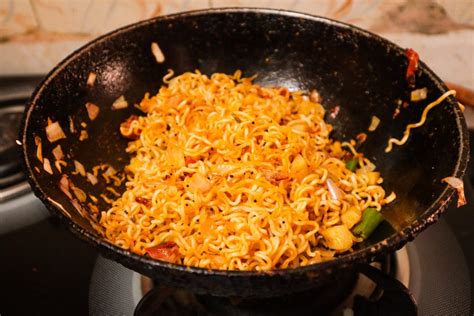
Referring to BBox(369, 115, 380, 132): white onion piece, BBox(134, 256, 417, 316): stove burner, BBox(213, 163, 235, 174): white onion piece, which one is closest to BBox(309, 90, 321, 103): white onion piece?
BBox(369, 115, 380, 132): white onion piece

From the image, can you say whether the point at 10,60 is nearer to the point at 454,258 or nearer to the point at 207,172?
the point at 207,172

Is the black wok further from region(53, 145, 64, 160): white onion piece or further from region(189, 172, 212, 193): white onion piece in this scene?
region(189, 172, 212, 193): white onion piece

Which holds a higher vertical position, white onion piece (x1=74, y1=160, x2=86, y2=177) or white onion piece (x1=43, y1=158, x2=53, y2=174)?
white onion piece (x1=43, y1=158, x2=53, y2=174)

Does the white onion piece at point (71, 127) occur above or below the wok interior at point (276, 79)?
below

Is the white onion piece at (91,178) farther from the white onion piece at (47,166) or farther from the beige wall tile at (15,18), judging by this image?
the beige wall tile at (15,18)

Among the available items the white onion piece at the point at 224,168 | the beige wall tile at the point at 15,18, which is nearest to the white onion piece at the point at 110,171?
the white onion piece at the point at 224,168

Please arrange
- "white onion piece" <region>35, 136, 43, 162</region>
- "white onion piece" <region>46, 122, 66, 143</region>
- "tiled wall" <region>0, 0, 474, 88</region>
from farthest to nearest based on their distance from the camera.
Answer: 1. "tiled wall" <region>0, 0, 474, 88</region>
2. "white onion piece" <region>46, 122, 66, 143</region>
3. "white onion piece" <region>35, 136, 43, 162</region>

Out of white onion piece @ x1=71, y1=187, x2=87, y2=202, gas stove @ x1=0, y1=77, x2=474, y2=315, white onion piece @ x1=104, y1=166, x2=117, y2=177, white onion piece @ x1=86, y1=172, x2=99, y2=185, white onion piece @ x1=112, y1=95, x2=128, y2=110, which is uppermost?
white onion piece @ x1=112, y1=95, x2=128, y2=110
